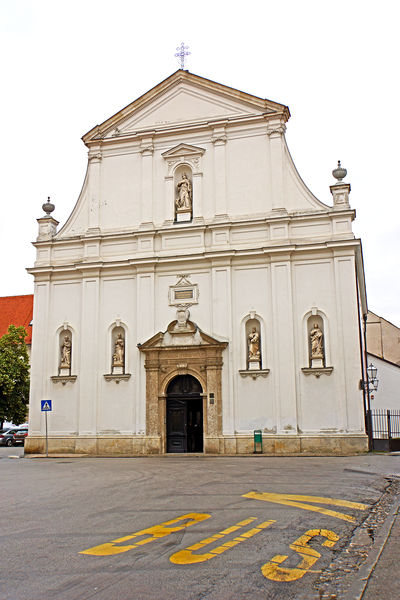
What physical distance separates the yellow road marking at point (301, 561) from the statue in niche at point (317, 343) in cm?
1538

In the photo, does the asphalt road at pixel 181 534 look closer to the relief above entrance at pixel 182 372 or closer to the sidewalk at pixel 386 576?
the sidewalk at pixel 386 576

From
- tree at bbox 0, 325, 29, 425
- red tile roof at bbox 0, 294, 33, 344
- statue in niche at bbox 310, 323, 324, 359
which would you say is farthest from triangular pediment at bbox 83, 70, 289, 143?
red tile roof at bbox 0, 294, 33, 344

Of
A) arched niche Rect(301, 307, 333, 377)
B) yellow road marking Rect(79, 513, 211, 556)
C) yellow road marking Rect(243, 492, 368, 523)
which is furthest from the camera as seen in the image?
arched niche Rect(301, 307, 333, 377)

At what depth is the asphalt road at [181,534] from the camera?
5148mm

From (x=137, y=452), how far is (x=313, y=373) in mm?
7394

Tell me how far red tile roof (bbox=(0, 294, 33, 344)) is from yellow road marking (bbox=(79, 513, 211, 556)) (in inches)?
1830

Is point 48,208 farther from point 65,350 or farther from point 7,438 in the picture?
point 7,438

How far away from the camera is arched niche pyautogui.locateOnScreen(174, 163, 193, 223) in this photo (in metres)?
25.6

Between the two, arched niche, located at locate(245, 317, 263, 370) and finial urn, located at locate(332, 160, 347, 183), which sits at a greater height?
finial urn, located at locate(332, 160, 347, 183)

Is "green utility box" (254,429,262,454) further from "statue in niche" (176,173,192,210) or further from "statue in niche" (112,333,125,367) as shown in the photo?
"statue in niche" (176,173,192,210)

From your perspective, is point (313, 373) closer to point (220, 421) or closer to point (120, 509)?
point (220, 421)

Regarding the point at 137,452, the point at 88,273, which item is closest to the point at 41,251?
the point at 88,273

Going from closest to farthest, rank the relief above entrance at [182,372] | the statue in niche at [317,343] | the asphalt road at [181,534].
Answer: the asphalt road at [181,534], the statue in niche at [317,343], the relief above entrance at [182,372]

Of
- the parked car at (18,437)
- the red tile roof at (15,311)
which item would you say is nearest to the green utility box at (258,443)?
the parked car at (18,437)
